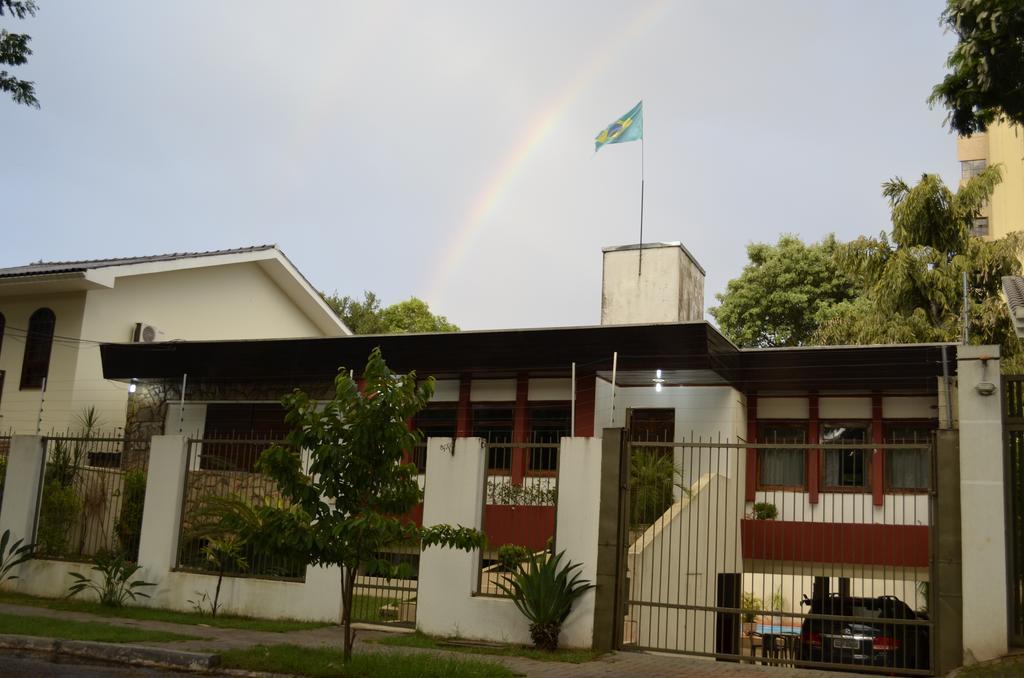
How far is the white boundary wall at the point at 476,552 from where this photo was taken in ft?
37.3

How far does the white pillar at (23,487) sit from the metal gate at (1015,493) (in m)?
13.5

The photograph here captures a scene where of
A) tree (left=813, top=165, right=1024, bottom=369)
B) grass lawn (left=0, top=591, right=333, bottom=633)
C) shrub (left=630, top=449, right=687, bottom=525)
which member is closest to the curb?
grass lawn (left=0, top=591, right=333, bottom=633)

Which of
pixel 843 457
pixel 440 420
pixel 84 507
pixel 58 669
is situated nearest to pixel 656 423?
pixel 843 457

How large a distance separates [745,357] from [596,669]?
10.6m

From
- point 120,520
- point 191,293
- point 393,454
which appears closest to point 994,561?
point 393,454

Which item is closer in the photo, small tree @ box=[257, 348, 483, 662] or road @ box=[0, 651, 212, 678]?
road @ box=[0, 651, 212, 678]

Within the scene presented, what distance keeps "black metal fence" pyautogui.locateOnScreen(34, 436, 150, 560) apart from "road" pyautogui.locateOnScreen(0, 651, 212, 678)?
4849 millimetres

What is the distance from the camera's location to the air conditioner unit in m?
23.3

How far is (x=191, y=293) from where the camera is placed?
2500cm

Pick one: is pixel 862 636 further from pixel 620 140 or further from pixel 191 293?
pixel 191 293

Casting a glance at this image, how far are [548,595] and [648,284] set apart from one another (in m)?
14.6

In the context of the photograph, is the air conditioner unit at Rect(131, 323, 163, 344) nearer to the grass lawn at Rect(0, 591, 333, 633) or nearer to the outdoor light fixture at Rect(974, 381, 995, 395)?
the grass lawn at Rect(0, 591, 333, 633)

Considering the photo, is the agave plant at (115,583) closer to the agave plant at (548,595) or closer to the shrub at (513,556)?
the shrub at (513,556)

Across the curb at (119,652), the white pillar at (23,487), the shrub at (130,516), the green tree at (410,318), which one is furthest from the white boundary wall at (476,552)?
the green tree at (410,318)
